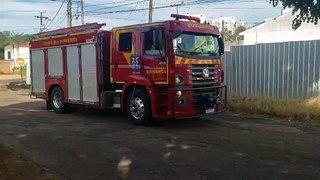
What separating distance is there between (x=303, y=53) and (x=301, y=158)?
7063mm

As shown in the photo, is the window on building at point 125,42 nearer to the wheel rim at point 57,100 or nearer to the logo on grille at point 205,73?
the logo on grille at point 205,73

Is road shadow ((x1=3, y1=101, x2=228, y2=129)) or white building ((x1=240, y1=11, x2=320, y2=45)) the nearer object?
road shadow ((x1=3, y1=101, x2=228, y2=129))

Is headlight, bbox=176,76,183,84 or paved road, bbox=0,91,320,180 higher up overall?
headlight, bbox=176,76,183,84

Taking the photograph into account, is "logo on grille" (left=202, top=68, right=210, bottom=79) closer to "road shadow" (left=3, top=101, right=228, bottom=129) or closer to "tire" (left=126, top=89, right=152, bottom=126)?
"road shadow" (left=3, top=101, right=228, bottom=129)

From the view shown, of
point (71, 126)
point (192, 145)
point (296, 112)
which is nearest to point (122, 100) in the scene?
point (71, 126)

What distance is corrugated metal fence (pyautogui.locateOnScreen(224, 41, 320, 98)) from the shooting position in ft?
45.7

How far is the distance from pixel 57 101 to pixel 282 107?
7453mm

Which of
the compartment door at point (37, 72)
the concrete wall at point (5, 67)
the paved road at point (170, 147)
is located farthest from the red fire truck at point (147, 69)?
the concrete wall at point (5, 67)

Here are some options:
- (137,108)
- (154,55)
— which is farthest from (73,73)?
(154,55)

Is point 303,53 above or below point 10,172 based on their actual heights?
above

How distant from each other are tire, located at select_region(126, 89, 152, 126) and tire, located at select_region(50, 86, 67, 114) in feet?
11.9

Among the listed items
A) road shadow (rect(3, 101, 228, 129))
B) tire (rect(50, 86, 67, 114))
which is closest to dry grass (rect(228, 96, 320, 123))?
road shadow (rect(3, 101, 228, 129))

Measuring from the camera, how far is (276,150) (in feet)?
27.6

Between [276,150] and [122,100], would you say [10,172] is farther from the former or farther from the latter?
[122,100]
